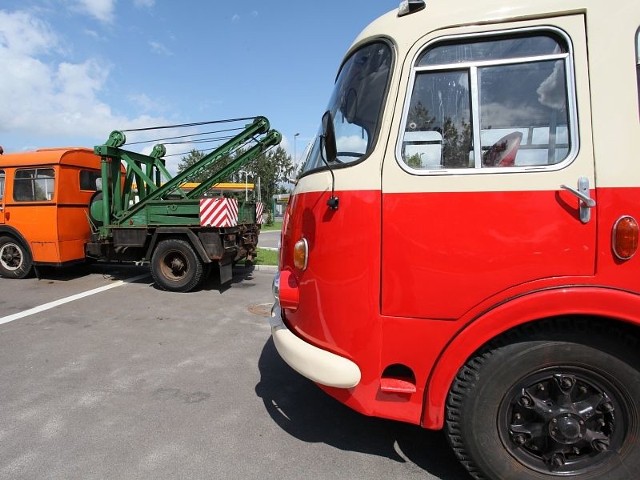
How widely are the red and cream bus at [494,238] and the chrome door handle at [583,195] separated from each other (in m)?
0.01

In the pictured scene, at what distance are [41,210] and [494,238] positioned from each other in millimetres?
9230

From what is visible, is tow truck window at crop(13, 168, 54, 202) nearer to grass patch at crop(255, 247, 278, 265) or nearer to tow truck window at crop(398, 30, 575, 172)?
grass patch at crop(255, 247, 278, 265)

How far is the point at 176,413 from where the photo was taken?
10.7 ft

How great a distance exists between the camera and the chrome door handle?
198cm

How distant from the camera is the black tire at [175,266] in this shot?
7.73 metres

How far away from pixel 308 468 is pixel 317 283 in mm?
1175

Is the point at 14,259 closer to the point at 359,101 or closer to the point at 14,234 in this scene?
the point at 14,234

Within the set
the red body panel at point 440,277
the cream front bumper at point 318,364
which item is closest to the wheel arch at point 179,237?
the cream front bumper at point 318,364

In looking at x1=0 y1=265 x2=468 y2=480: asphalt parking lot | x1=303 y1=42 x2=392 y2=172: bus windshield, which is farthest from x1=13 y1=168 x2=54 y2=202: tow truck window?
x1=303 y1=42 x2=392 y2=172: bus windshield

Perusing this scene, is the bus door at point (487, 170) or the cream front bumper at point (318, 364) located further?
the cream front bumper at point (318, 364)

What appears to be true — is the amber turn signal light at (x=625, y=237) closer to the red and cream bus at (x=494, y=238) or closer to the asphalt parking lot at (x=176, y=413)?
the red and cream bus at (x=494, y=238)

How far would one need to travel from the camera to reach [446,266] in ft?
7.11

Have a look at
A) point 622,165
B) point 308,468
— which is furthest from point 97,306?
point 622,165

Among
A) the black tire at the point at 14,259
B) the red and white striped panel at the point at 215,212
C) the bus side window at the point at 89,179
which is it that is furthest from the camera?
the bus side window at the point at 89,179
